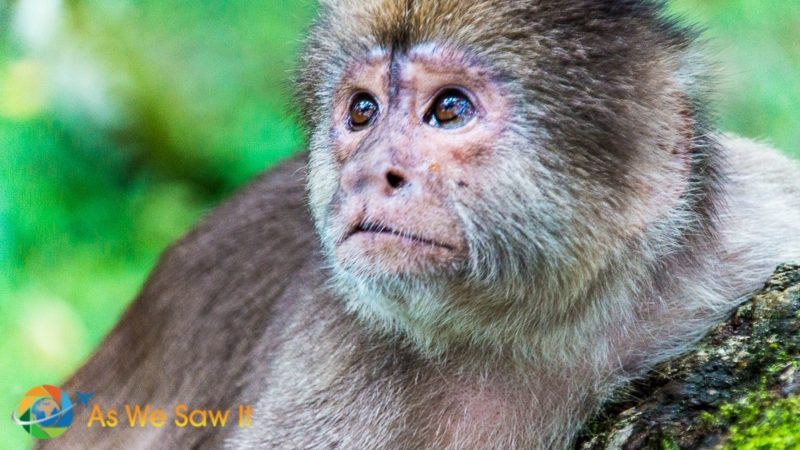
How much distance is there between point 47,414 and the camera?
16.8 ft

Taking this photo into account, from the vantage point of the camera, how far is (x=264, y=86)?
741cm

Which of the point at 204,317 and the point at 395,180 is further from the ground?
the point at 204,317

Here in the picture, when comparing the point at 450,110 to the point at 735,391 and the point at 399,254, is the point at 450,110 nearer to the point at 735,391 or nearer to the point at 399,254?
the point at 399,254

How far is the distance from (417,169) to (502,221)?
0.32m

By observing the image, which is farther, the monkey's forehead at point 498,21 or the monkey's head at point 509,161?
Answer: the monkey's forehead at point 498,21

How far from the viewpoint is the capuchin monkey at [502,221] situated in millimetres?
3029

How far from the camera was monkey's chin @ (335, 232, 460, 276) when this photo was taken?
2953mm

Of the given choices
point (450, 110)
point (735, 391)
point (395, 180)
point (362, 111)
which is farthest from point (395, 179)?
point (735, 391)

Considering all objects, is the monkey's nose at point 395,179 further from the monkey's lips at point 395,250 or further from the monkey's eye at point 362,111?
the monkey's eye at point 362,111

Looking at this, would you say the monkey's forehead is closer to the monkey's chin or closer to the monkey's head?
the monkey's head

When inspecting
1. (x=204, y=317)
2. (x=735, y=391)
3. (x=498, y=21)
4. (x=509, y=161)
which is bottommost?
(x=735, y=391)

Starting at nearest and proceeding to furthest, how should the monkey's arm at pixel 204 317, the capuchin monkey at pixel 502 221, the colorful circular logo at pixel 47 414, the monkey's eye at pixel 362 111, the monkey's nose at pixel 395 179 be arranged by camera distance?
the monkey's nose at pixel 395 179 < the capuchin monkey at pixel 502 221 < the monkey's eye at pixel 362 111 < the monkey's arm at pixel 204 317 < the colorful circular logo at pixel 47 414

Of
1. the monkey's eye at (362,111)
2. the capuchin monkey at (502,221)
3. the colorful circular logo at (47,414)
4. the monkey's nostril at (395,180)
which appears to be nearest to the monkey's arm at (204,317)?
the colorful circular logo at (47,414)

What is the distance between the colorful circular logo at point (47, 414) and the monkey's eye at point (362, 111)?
2.68 metres
